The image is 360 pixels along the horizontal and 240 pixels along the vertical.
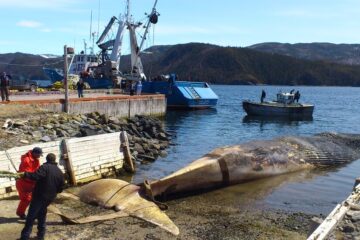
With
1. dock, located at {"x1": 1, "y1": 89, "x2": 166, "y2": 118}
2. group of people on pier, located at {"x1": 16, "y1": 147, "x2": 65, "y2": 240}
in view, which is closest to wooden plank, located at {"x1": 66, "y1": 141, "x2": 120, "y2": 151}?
group of people on pier, located at {"x1": 16, "y1": 147, "x2": 65, "y2": 240}

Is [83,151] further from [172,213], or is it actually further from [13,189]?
[172,213]

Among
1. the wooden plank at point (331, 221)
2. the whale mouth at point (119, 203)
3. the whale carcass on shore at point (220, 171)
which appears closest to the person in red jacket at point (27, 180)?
the whale mouth at point (119, 203)

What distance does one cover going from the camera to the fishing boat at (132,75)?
155 ft

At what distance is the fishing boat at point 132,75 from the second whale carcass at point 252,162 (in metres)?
26.9

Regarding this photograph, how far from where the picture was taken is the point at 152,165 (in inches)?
679

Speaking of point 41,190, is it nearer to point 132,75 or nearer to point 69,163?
point 69,163

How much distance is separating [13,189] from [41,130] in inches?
213

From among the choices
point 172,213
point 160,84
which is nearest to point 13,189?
point 172,213

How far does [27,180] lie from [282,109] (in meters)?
36.0

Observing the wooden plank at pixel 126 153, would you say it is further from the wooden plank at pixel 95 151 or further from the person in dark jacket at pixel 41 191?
the person in dark jacket at pixel 41 191

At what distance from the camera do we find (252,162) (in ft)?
48.6

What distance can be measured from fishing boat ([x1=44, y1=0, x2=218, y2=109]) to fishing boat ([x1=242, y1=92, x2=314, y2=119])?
6.72 metres

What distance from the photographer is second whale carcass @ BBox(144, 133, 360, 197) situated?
12.0 metres

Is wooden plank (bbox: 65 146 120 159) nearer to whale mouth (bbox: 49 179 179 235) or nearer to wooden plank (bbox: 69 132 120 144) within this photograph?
wooden plank (bbox: 69 132 120 144)
